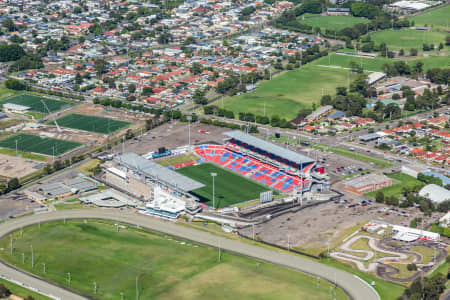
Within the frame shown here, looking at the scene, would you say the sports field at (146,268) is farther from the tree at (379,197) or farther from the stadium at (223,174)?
the tree at (379,197)

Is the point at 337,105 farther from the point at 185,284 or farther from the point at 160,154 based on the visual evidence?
the point at 185,284

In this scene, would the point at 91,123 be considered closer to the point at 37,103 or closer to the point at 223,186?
the point at 37,103

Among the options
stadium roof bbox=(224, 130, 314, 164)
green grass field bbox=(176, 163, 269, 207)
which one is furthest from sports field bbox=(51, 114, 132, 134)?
stadium roof bbox=(224, 130, 314, 164)

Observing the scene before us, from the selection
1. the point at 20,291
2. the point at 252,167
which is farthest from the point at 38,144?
the point at 20,291

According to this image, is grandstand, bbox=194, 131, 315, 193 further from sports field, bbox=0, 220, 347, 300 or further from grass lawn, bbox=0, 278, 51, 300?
grass lawn, bbox=0, 278, 51, 300

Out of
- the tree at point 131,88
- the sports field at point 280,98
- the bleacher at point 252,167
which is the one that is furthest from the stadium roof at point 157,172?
the tree at point 131,88
